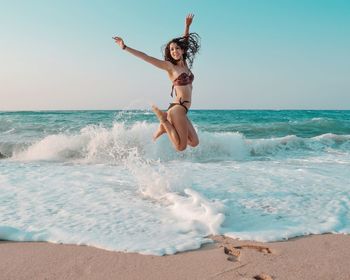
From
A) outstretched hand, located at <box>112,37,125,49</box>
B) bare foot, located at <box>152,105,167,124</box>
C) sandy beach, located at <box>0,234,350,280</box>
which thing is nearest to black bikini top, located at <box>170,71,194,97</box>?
bare foot, located at <box>152,105,167,124</box>

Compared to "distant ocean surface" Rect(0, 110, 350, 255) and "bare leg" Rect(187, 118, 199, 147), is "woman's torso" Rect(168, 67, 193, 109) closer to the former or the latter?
"bare leg" Rect(187, 118, 199, 147)

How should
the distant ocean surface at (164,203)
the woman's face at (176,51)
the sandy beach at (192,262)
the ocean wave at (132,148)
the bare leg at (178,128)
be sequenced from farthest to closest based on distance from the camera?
the ocean wave at (132,148), the woman's face at (176,51), the bare leg at (178,128), the distant ocean surface at (164,203), the sandy beach at (192,262)

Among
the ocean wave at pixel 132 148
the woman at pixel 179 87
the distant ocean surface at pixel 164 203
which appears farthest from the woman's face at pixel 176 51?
the ocean wave at pixel 132 148

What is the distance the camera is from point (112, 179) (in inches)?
308

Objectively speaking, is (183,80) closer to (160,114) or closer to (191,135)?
(160,114)

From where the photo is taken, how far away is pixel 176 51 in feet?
19.2

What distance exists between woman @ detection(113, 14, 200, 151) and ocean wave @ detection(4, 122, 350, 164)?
5.52 metres

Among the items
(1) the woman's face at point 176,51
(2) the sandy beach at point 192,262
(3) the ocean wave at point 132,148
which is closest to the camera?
(2) the sandy beach at point 192,262

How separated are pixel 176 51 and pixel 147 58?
0.53m

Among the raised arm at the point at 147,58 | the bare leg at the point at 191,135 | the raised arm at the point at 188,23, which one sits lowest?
the bare leg at the point at 191,135

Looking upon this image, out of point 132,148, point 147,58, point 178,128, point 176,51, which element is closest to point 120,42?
point 147,58

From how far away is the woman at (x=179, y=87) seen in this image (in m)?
5.77

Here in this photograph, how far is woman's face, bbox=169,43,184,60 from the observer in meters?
5.86

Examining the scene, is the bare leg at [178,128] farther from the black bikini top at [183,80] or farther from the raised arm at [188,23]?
the raised arm at [188,23]
